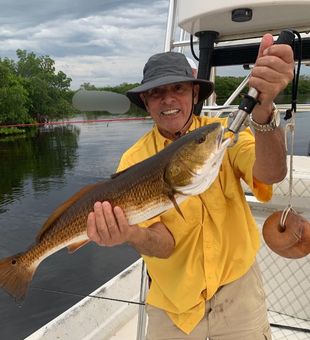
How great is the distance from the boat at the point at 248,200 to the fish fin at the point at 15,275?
0.98m

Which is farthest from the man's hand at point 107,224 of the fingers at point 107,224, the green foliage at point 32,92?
the green foliage at point 32,92

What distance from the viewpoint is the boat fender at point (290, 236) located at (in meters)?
1.99

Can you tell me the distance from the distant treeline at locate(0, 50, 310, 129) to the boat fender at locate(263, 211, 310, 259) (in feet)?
→ 215

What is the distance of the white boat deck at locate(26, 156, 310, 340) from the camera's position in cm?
348

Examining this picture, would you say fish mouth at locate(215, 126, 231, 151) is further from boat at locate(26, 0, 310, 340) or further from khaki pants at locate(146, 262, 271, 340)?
khaki pants at locate(146, 262, 271, 340)

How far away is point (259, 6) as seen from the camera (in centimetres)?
236

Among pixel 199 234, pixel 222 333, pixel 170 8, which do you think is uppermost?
pixel 170 8

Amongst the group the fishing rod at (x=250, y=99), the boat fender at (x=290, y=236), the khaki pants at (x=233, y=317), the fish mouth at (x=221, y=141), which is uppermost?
the fishing rod at (x=250, y=99)

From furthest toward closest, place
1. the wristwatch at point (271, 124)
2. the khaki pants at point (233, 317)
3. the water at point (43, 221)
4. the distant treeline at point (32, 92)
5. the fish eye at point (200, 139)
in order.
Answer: the distant treeline at point (32, 92)
the water at point (43, 221)
the khaki pants at point (233, 317)
the fish eye at point (200, 139)
the wristwatch at point (271, 124)

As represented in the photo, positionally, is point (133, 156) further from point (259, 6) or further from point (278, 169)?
A: point (259, 6)

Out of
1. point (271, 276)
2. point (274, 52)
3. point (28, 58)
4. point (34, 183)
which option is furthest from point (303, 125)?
point (28, 58)

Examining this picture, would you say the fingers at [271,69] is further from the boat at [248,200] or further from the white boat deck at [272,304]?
the white boat deck at [272,304]

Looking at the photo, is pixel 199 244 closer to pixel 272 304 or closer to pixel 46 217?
pixel 272 304

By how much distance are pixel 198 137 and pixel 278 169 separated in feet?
1.56
